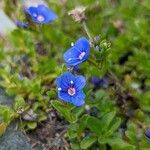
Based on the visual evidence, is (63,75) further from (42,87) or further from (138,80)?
(138,80)

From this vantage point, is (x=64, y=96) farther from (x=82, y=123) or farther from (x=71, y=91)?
(x=82, y=123)

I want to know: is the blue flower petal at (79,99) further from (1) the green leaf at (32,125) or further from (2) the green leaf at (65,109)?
(1) the green leaf at (32,125)

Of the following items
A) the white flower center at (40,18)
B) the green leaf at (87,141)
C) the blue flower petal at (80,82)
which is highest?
the white flower center at (40,18)

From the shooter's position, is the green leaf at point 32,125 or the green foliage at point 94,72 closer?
the green foliage at point 94,72

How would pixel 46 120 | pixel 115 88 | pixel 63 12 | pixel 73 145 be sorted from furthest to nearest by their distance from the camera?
pixel 63 12 → pixel 115 88 → pixel 46 120 → pixel 73 145

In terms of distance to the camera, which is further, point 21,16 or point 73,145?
point 21,16

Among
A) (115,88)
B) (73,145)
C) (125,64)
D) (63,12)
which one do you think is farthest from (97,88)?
(63,12)

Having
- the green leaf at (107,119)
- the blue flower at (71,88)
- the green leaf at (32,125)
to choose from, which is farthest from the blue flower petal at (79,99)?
the green leaf at (32,125)
